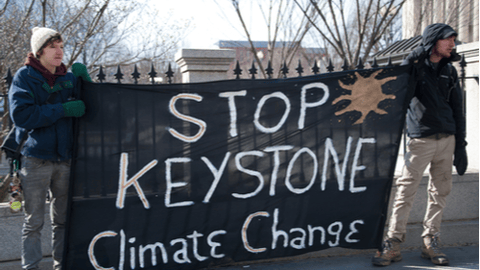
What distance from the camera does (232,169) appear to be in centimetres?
332

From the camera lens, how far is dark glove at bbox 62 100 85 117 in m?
2.89

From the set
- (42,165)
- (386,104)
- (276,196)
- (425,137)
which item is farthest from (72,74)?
(425,137)

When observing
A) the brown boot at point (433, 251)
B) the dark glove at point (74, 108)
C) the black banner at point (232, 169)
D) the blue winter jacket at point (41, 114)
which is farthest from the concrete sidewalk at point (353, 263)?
the dark glove at point (74, 108)

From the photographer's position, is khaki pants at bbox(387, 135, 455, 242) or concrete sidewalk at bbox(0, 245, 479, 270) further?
concrete sidewalk at bbox(0, 245, 479, 270)

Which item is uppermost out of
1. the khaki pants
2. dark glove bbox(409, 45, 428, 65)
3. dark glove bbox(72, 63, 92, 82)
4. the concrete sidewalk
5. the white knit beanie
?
the white knit beanie

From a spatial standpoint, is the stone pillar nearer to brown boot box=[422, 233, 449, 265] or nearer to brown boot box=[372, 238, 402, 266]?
brown boot box=[372, 238, 402, 266]

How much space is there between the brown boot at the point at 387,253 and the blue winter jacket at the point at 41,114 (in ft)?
8.92

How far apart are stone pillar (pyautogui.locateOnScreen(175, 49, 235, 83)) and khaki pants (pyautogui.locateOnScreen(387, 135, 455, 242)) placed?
1881 millimetres

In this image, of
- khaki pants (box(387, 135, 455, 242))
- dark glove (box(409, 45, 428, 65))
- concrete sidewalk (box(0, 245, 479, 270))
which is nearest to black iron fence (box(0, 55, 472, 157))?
dark glove (box(409, 45, 428, 65))

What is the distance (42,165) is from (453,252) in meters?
3.76

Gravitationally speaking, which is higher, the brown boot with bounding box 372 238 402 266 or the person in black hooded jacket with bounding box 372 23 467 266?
the person in black hooded jacket with bounding box 372 23 467 266

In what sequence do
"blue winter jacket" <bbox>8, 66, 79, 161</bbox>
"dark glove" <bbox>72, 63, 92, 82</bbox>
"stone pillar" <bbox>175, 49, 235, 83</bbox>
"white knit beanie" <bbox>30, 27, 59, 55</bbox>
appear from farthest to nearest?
"stone pillar" <bbox>175, 49, 235, 83</bbox> < "dark glove" <bbox>72, 63, 92, 82</bbox> < "white knit beanie" <bbox>30, 27, 59, 55</bbox> < "blue winter jacket" <bbox>8, 66, 79, 161</bbox>

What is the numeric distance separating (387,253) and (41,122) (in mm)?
3006

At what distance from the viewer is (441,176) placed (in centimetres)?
365
